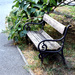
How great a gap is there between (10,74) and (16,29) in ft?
5.77

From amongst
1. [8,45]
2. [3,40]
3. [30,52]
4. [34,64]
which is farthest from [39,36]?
[3,40]

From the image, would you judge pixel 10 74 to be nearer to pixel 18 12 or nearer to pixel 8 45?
pixel 8 45

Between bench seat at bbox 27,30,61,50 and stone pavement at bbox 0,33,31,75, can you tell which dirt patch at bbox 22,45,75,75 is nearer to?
stone pavement at bbox 0,33,31,75

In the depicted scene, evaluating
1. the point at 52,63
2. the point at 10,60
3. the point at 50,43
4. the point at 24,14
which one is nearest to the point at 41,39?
the point at 50,43

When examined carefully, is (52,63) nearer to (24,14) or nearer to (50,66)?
(50,66)

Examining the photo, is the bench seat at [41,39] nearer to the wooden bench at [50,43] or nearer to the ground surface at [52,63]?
the wooden bench at [50,43]

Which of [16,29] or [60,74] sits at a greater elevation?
[16,29]

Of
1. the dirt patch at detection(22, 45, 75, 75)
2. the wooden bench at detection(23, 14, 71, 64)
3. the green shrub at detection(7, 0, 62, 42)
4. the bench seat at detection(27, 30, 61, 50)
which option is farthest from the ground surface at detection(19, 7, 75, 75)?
the green shrub at detection(7, 0, 62, 42)

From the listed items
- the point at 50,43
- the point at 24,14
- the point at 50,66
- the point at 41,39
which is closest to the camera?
the point at 50,66

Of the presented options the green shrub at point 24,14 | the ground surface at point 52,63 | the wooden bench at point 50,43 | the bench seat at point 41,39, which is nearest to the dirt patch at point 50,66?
the ground surface at point 52,63

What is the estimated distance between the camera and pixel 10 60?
150 inches

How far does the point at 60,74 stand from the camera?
3.14m

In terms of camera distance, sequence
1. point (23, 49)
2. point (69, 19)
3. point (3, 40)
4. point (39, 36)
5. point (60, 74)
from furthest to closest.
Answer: point (69, 19) < point (3, 40) < point (23, 49) < point (39, 36) < point (60, 74)

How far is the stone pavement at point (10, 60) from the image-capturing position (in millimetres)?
3325
